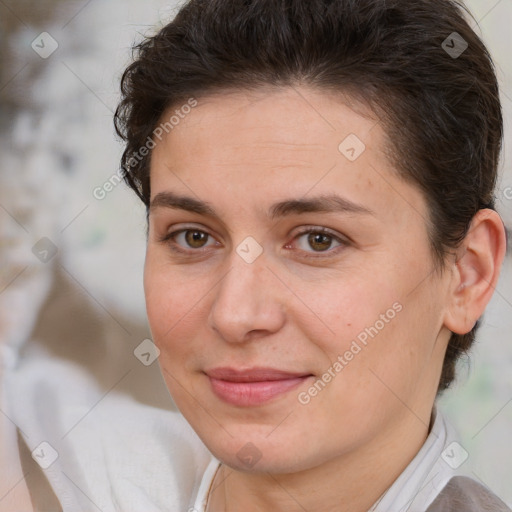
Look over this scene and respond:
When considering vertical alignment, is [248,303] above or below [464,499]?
above

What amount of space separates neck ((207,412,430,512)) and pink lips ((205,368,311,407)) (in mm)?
156

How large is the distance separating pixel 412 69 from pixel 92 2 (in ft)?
4.47

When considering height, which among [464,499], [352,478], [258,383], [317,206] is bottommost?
[464,499]

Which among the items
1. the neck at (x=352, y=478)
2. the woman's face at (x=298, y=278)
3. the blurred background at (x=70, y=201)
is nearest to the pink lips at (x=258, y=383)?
the woman's face at (x=298, y=278)

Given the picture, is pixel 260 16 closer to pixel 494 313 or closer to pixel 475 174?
pixel 475 174

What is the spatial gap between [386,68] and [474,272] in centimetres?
35

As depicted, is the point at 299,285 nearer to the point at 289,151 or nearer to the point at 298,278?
the point at 298,278

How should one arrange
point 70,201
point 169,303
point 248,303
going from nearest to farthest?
point 248,303
point 169,303
point 70,201

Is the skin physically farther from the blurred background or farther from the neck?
the blurred background

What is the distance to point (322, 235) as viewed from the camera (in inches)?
47.4

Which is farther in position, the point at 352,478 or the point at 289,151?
the point at 352,478

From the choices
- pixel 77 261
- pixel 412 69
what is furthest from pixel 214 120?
pixel 77 261

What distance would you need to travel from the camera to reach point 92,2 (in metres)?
2.32

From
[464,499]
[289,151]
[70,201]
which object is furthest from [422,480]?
[70,201]
